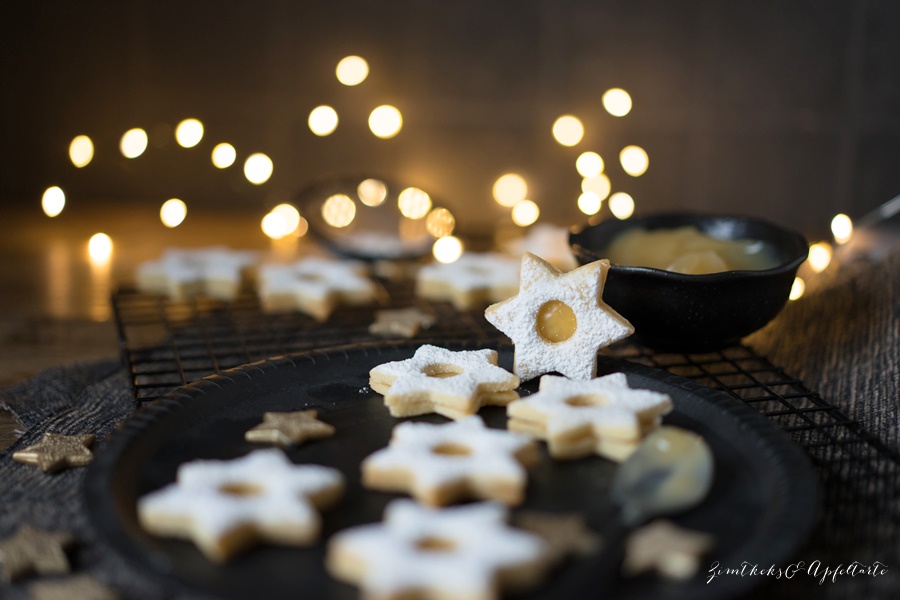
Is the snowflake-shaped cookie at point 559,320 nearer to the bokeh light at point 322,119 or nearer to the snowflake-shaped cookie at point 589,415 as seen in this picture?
the snowflake-shaped cookie at point 589,415

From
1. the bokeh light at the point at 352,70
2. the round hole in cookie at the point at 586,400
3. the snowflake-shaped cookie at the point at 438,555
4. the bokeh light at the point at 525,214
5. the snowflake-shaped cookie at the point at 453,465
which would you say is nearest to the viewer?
the snowflake-shaped cookie at the point at 438,555

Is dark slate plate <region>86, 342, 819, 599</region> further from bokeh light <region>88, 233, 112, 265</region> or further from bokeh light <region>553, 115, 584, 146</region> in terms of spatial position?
bokeh light <region>553, 115, 584, 146</region>

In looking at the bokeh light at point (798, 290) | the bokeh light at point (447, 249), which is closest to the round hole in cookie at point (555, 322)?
the bokeh light at point (798, 290)

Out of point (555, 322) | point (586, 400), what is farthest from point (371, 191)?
point (586, 400)

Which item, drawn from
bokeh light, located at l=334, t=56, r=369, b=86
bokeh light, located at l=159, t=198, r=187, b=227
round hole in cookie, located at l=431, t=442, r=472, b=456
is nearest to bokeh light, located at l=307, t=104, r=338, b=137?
bokeh light, located at l=334, t=56, r=369, b=86

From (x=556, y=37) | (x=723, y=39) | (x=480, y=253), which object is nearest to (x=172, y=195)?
(x=480, y=253)
